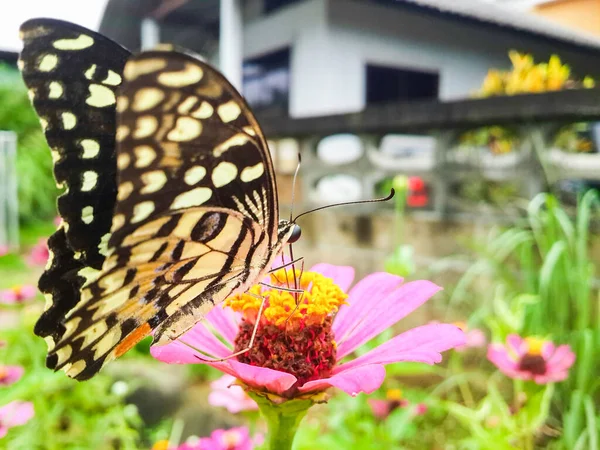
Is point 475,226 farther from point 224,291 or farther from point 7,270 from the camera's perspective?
point 7,270

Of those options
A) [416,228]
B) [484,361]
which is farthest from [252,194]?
[416,228]

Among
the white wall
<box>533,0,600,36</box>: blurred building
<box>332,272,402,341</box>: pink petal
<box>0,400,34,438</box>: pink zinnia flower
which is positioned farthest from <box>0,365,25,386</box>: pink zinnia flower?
<box>533,0,600,36</box>: blurred building

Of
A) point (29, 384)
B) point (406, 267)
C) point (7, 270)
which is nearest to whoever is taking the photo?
point (29, 384)

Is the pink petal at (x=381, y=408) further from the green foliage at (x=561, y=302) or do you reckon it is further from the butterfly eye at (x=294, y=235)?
the butterfly eye at (x=294, y=235)

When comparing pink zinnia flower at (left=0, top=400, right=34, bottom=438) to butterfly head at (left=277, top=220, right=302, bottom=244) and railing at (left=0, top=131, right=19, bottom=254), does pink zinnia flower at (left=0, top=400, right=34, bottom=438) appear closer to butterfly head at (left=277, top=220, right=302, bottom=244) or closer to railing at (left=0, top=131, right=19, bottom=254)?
butterfly head at (left=277, top=220, right=302, bottom=244)

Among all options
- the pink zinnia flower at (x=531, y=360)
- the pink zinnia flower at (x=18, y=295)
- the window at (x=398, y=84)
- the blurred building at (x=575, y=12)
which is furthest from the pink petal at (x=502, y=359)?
the blurred building at (x=575, y=12)
